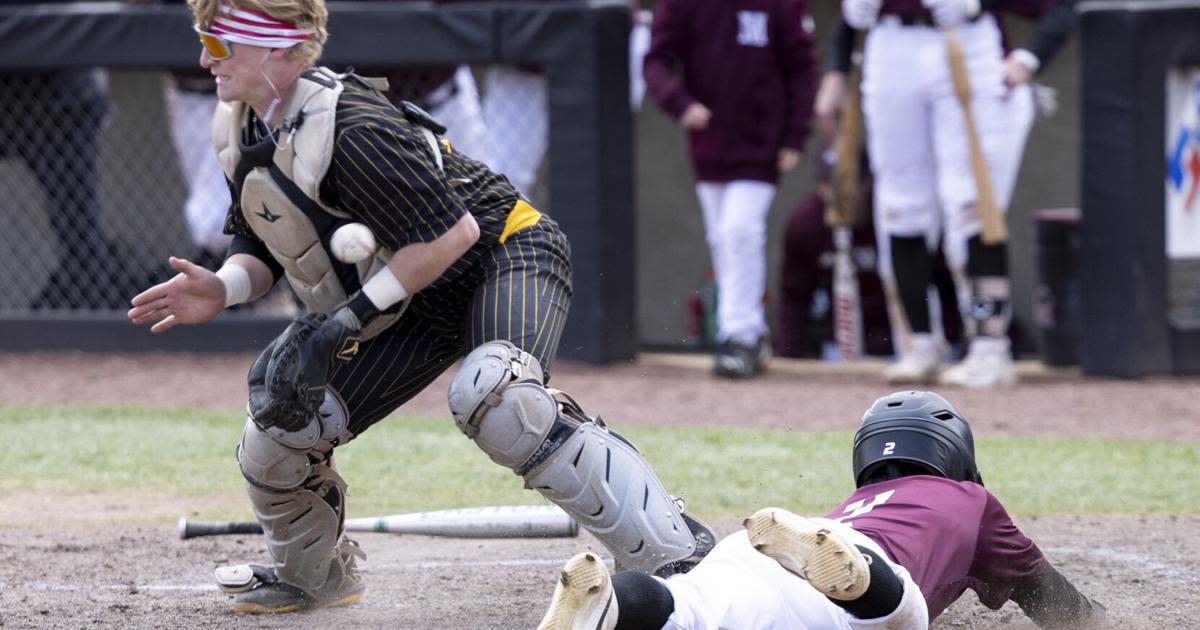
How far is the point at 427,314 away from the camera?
12.5ft

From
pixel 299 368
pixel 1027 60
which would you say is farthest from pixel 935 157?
pixel 299 368

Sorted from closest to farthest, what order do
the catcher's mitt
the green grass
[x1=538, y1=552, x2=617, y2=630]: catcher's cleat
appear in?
[x1=538, y1=552, x2=617, y2=630]: catcher's cleat < the catcher's mitt < the green grass

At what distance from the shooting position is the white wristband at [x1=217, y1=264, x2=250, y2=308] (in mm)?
3750

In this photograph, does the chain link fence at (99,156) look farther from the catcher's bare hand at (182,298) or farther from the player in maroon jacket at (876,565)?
the player in maroon jacket at (876,565)

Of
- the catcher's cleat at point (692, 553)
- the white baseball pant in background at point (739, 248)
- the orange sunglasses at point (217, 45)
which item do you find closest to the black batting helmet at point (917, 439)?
the catcher's cleat at point (692, 553)

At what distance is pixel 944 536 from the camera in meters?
3.23

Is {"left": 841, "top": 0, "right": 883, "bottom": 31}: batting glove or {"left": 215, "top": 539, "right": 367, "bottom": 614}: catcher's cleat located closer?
{"left": 215, "top": 539, "right": 367, "bottom": 614}: catcher's cleat

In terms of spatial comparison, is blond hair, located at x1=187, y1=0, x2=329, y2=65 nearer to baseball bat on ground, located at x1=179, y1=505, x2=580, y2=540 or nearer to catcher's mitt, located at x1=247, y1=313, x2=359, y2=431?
catcher's mitt, located at x1=247, y1=313, x2=359, y2=431

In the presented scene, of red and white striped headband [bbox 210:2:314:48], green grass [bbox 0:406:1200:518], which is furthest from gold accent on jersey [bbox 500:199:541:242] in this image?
green grass [bbox 0:406:1200:518]

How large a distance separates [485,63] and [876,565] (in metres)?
5.93

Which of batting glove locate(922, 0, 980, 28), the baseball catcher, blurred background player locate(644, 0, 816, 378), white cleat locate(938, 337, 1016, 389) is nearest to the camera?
the baseball catcher

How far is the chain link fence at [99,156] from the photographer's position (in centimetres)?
855

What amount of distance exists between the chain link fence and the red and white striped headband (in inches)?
191

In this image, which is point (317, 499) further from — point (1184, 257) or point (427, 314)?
point (1184, 257)
